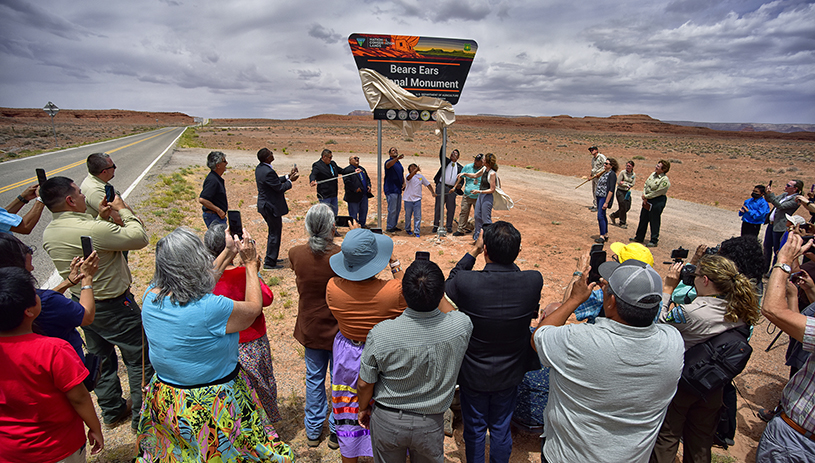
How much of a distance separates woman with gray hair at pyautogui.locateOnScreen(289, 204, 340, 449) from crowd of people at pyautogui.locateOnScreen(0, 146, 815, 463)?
1 cm

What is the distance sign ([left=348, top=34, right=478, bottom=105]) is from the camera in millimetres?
7918

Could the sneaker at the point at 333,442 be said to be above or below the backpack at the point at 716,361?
below

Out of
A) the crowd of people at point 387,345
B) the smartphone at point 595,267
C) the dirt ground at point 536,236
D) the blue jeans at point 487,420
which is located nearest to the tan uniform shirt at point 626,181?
the dirt ground at point 536,236

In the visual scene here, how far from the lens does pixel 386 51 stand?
796 centimetres

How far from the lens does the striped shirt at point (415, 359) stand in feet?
7.29

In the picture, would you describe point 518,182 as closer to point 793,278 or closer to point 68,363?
point 793,278

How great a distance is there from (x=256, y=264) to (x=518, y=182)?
1610cm

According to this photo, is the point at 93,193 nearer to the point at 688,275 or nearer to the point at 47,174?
the point at 688,275

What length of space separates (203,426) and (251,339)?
881 millimetres

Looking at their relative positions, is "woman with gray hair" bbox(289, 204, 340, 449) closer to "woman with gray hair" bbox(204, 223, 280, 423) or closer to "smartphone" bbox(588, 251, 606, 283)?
"woman with gray hair" bbox(204, 223, 280, 423)

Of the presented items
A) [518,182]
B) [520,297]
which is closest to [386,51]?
[520,297]

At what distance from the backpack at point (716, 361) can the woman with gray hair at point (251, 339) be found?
2.93 metres

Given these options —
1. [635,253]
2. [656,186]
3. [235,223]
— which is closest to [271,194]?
[235,223]

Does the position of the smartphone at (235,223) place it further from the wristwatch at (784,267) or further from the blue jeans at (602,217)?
the blue jeans at (602,217)
